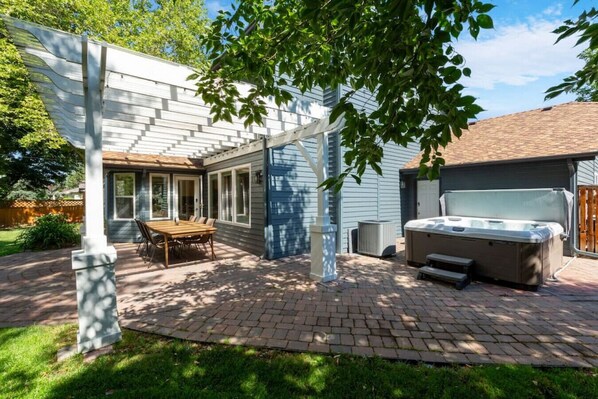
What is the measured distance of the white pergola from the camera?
2764 mm

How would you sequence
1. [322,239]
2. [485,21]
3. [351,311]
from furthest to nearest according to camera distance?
[322,239] → [351,311] → [485,21]

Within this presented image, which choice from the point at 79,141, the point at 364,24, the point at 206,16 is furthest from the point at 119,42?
the point at 364,24

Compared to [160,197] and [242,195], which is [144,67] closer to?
[242,195]

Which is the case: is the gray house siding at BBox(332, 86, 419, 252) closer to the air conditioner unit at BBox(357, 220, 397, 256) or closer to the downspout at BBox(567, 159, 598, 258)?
the air conditioner unit at BBox(357, 220, 397, 256)

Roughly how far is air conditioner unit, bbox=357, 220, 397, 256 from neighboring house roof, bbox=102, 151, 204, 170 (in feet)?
20.2

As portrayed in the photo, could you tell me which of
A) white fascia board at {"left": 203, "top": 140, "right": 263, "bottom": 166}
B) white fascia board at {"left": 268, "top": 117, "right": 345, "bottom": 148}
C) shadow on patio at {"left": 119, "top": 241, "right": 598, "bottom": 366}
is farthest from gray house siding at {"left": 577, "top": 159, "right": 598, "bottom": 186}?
white fascia board at {"left": 203, "top": 140, "right": 263, "bottom": 166}

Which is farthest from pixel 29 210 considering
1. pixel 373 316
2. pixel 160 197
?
pixel 373 316

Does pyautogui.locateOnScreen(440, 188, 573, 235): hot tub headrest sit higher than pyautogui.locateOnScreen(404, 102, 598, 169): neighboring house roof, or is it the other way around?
pyautogui.locateOnScreen(404, 102, 598, 169): neighboring house roof

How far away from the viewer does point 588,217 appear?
625 cm

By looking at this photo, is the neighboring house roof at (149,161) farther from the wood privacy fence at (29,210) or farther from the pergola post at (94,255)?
the wood privacy fence at (29,210)

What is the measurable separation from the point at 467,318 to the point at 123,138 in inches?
302

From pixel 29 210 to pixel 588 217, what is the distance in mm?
22769

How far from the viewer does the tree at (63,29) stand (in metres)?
10.9

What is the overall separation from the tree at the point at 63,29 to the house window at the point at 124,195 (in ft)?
14.8
